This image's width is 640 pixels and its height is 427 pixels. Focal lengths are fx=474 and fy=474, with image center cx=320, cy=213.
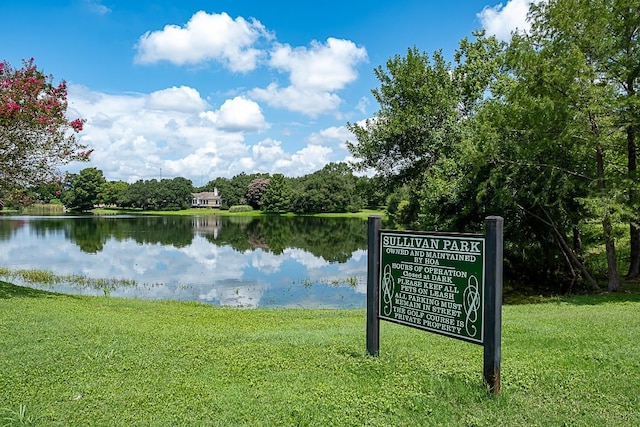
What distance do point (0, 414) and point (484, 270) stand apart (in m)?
4.94

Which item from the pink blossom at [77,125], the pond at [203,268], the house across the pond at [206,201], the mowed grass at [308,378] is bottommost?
the pond at [203,268]

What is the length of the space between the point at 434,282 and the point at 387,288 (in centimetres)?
75

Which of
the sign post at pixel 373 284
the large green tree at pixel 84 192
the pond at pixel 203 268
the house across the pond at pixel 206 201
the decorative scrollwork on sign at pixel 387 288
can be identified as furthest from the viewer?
the house across the pond at pixel 206 201

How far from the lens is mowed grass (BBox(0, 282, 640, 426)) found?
4.55 meters

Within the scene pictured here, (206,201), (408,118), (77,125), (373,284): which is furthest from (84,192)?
(373,284)

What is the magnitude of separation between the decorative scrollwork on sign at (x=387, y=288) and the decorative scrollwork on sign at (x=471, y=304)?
1036 millimetres

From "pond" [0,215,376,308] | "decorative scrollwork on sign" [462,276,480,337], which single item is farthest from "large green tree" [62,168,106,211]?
"decorative scrollwork on sign" [462,276,480,337]

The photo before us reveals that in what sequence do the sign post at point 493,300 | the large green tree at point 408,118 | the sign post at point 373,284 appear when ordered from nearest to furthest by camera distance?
the sign post at point 493,300 < the sign post at point 373,284 < the large green tree at point 408,118

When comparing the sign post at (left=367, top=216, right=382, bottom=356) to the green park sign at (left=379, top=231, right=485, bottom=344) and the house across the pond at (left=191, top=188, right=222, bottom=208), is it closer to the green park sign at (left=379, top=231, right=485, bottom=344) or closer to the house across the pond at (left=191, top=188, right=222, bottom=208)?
the green park sign at (left=379, top=231, right=485, bottom=344)

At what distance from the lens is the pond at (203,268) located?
1947cm

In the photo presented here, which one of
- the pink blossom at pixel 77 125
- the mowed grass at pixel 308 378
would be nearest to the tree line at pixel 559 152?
the mowed grass at pixel 308 378

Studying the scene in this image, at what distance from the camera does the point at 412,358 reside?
6.09 metres

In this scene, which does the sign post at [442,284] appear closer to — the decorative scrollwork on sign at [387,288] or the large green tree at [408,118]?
the decorative scrollwork on sign at [387,288]

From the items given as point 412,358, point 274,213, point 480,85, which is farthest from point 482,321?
point 274,213
